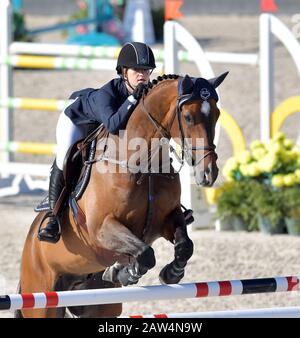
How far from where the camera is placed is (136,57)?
17.2 feet

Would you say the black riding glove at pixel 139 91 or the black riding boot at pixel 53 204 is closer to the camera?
the black riding glove at pixel 139 91

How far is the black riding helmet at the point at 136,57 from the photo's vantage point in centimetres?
522

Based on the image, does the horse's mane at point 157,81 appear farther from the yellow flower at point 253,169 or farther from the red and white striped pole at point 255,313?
the yellow flower at point 253,169

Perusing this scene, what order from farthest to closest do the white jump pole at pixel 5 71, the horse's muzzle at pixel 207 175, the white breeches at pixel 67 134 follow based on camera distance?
the white jump pole at pixel 5 71 < the white breeches at pixel 67 134 < the horse's muzzle at pixel 207 175

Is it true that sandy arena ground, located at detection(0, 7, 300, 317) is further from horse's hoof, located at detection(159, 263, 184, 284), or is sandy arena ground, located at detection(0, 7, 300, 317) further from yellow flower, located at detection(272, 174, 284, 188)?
horse's hoof, located at detection(159, 263, 184, 284)

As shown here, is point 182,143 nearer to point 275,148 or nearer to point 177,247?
point 177,247

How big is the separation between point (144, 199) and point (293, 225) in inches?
135

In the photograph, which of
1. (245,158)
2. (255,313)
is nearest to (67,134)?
(255,313)

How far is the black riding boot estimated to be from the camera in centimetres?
551

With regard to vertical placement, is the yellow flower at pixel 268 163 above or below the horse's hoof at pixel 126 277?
above

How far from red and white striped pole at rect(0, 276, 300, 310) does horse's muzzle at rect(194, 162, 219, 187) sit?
1.52 ft

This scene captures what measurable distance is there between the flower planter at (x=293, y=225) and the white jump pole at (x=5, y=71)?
286 cm

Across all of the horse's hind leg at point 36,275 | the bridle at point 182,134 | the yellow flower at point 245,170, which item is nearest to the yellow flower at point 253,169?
the yellow flower at point 245,170

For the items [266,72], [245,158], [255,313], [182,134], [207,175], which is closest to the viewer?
[207,175]
